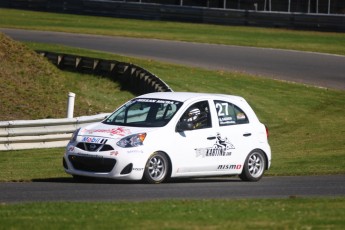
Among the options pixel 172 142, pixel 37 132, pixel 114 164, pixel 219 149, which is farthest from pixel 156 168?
pixel 37 132

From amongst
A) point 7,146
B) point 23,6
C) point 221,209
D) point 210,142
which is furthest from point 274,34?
point 221,209

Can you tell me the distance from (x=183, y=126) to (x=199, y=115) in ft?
1.52

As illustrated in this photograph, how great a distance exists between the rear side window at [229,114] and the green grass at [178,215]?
390cm

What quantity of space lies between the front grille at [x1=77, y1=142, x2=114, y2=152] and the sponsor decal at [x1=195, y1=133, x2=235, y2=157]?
62.5 inches

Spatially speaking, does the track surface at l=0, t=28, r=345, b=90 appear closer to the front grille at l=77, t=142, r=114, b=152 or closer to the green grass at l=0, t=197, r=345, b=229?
the front grille at l=77, t=142, r=114, b=152

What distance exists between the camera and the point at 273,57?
126 ft

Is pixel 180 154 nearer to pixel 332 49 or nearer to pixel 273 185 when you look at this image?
pixel 273 185

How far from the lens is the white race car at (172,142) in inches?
588

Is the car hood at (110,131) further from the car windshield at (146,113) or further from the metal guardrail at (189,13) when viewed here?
the metal guardrail at (189,13)

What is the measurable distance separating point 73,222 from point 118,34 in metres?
36.6

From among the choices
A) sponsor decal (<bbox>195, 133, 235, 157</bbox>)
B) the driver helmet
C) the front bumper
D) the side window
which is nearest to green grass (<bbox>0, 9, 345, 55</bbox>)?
sponsor decal (<bbox>195, 133, 235, 157</bbox>)

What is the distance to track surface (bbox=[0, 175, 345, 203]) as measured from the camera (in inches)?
514

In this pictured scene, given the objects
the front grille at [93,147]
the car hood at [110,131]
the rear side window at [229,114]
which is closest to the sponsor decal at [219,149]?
the rear side window at [229,114]

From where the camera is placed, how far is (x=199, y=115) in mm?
16094
